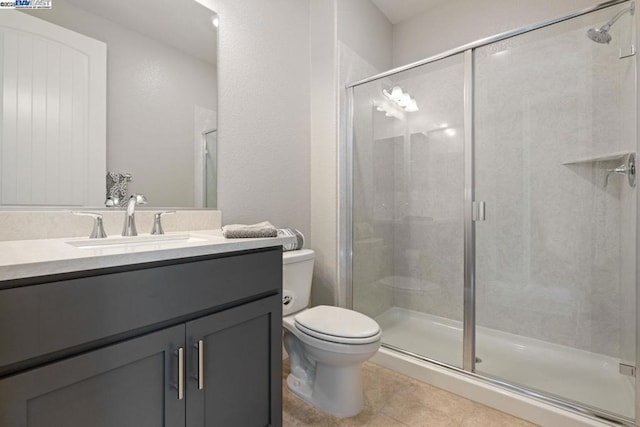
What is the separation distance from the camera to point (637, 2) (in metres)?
1.25

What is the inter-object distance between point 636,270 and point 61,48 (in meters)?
2.45

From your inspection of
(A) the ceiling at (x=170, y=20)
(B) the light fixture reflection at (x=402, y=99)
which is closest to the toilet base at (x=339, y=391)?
(A) the ceiling at (x=170, y=20)

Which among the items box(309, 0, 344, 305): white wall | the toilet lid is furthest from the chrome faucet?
box(309, 0, 344, 305): white wall

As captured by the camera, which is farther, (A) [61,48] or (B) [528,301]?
(B) [528,301]

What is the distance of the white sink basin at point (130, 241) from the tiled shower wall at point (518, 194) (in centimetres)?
129

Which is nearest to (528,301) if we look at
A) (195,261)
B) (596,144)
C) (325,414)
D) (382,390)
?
(596,144)

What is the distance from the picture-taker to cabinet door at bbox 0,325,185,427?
0.59 m

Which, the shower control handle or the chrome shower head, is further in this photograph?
the chrome shower head

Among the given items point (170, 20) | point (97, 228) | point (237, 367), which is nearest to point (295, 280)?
point (237, 367)

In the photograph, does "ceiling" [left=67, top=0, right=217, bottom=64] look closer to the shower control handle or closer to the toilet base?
the toilet base

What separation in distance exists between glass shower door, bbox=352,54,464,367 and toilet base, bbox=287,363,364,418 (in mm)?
648

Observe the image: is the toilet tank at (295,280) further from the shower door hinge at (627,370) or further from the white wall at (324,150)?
the shower door hinge at (627,370)

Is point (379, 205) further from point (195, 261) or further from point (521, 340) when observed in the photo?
point (195, 261)

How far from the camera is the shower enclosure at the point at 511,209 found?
61.1 inches
